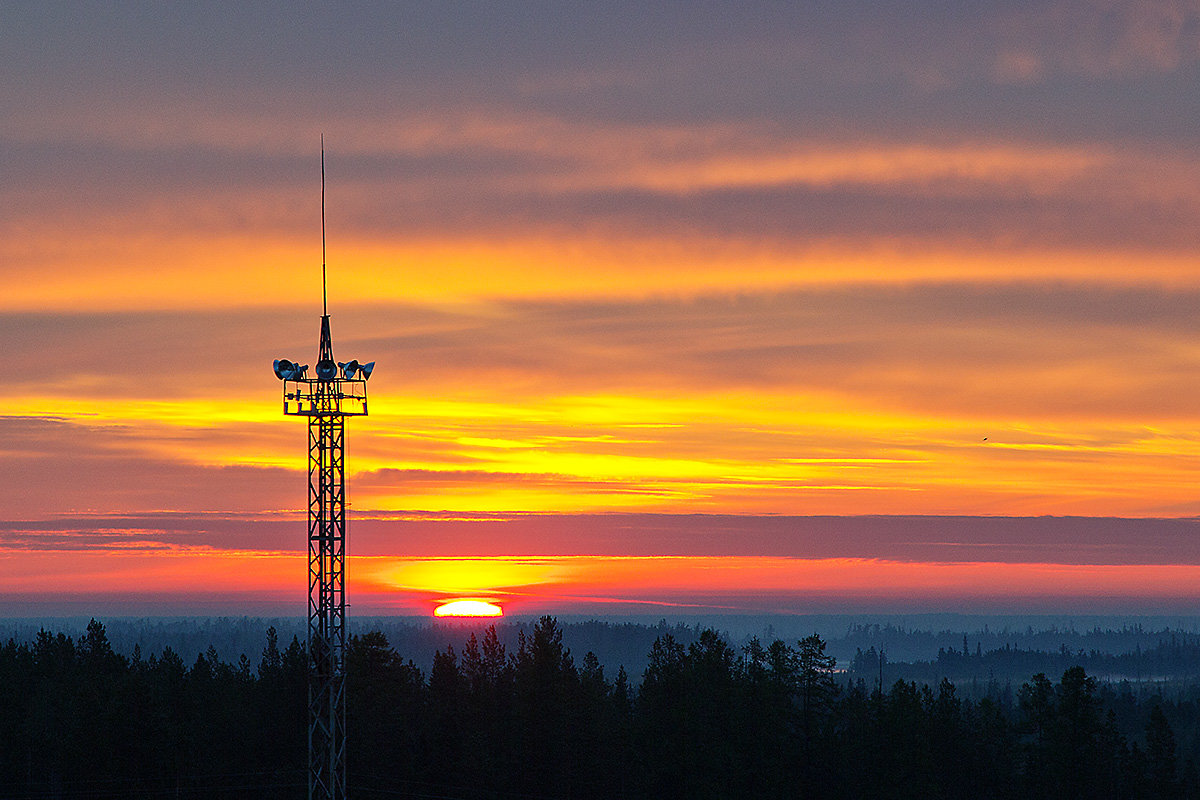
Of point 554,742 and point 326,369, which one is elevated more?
point 326,369

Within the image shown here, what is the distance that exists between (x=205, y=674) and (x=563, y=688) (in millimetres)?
36759

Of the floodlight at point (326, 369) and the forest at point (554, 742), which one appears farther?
the forest at point (554, 742)

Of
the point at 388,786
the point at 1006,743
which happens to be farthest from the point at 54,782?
the point at 1006,743

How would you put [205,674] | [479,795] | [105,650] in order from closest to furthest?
[479,795]
[205,674]
[105,650]

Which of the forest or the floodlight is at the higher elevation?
the floodlight

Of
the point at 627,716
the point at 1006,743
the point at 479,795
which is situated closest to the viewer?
the point at 479,795

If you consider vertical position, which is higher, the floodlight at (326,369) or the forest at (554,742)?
the floodlight at (326,369)

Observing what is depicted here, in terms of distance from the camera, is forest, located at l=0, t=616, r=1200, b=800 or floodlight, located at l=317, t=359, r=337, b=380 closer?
floodlight, located at l=317, t=359, r=337, b=380

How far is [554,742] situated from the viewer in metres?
98.8

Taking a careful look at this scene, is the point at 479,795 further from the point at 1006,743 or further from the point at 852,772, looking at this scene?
the point at 1006,743

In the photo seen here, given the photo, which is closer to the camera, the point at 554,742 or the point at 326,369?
the point at 326,369

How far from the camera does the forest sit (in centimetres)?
9869

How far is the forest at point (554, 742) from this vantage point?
98.7m

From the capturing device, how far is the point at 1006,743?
106 meters
